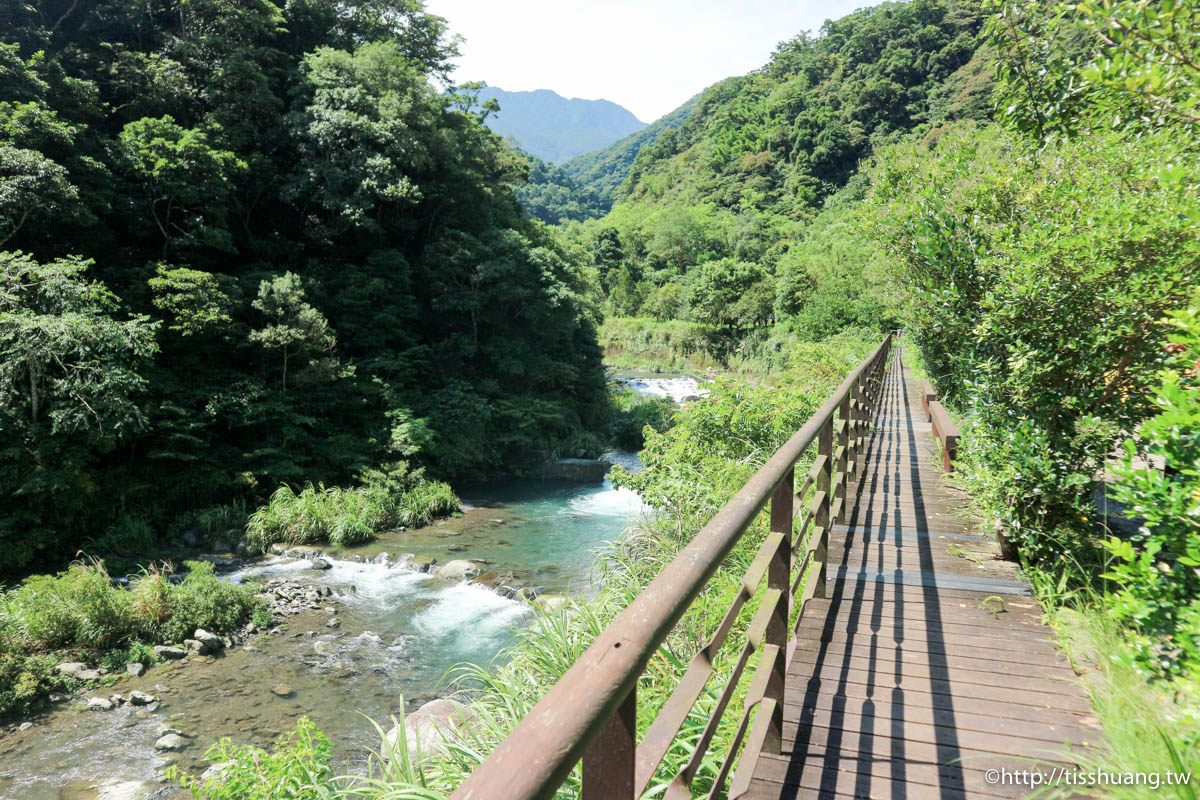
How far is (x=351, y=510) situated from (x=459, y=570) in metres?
3.69

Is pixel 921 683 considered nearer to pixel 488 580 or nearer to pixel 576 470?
pixel 488 580

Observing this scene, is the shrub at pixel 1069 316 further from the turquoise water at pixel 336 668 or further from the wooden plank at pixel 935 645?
the turquoise water at pixel 336 668

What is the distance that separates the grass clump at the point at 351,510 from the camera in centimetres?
1339

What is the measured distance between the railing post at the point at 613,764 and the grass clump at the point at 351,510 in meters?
13.7

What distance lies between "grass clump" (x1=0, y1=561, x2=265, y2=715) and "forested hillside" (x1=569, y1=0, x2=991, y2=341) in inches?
969

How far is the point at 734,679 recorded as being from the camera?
181 cm

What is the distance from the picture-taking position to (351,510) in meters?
14.1

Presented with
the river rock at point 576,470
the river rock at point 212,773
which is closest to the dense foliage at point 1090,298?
the river rock at point 212,773

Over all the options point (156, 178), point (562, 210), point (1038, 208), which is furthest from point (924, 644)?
point (562, 210)

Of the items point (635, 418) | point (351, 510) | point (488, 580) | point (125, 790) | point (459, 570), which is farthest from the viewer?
point (635, 418)

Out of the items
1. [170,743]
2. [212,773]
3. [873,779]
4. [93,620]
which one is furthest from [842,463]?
[93,620]

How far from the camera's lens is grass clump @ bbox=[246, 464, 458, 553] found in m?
13.4

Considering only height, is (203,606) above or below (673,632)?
below

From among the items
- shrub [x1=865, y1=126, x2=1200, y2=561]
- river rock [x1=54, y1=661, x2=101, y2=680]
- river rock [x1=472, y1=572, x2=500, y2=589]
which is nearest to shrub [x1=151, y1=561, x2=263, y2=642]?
river rock [x1=54, y1=661, x2=101, y2=680]
